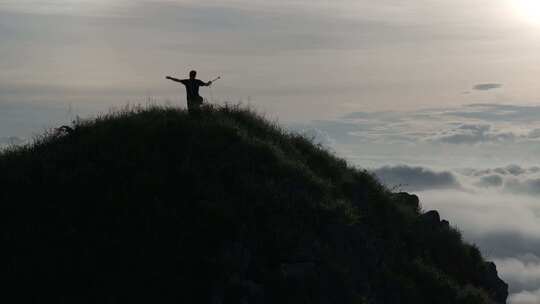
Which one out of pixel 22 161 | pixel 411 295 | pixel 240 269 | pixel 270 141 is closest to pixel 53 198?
pixel 22 161

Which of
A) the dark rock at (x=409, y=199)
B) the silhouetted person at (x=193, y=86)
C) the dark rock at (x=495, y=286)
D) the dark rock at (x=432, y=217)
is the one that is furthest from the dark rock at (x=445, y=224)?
the silhouetted person at (x=193, y=86)

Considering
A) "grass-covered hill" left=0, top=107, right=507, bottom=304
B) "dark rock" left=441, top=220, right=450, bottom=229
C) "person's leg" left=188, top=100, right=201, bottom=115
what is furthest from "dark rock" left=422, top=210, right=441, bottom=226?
"person's leg" left=188, top=100, right=201, bottom=115

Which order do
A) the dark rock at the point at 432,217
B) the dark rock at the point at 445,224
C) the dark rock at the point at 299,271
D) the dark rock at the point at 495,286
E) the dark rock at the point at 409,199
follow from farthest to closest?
the dark rock at the point at 409,199 → the dark rock at the point at 445,224 → the dark rock at the point at 432,217 → the dark rock at the point at 495,286 → the dark rock at the point at 299,271

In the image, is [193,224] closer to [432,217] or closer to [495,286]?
[432,217]

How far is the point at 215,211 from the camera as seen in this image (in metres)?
21.9

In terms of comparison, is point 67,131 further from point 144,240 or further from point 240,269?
point 240,269

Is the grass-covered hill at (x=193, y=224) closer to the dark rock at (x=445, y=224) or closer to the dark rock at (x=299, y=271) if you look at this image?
the dark rock at (x=299, y=271)

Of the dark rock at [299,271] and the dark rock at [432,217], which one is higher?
the dark rock at [432,217]

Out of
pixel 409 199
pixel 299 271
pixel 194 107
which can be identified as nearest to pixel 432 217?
pixel 409 199

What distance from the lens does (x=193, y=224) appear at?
70.8ft

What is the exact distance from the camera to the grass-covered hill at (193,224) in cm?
2034

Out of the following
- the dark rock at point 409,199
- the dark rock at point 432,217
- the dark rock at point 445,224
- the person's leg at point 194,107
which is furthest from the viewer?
the dark rock at point 409,199

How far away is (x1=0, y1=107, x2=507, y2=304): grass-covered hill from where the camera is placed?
2034 centimetres

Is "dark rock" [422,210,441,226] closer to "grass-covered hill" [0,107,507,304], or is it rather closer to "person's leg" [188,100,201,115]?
"grass-covered hill" [0,107,507,304]
